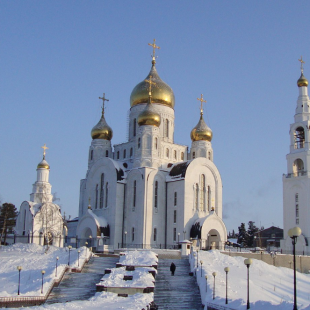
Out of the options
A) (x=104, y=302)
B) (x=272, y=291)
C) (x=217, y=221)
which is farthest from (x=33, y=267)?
(x=217, y=221)

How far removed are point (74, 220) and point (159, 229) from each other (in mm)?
13388

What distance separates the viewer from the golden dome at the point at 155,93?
41031 millimetres

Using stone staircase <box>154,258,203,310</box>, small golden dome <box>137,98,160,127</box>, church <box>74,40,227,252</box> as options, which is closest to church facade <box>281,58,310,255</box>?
church <box>74,40,227,252</box>

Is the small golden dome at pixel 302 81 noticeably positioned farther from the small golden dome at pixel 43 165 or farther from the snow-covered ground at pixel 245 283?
the small golden dome at pixel 43 165

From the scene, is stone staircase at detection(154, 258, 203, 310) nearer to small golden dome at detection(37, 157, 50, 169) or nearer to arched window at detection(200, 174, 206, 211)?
arched window at detection(200, 174, 206, 211)

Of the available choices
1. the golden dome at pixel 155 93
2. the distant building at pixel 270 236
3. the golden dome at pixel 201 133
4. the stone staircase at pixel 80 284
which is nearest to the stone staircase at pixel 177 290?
the stone staircase at pixel 80 284

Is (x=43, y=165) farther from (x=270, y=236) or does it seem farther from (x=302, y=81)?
(x=270, y=236)

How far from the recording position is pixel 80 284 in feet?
68.3

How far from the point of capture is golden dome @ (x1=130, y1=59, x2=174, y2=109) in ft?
135

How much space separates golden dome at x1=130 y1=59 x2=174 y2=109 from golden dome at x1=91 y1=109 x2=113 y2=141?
309 cm

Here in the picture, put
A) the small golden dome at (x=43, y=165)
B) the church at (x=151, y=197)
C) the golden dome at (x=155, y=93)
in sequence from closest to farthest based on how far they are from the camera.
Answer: the church at (x=151, y=197), the golden dome at (x=155, y=93), the small golden dome at (x=43, y=165)

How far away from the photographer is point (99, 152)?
138ft

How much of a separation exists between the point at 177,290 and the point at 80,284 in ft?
14.0

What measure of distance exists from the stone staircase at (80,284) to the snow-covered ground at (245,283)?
180 inches
